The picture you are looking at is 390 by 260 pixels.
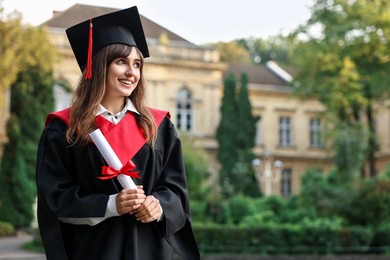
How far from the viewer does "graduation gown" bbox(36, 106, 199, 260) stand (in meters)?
2.83

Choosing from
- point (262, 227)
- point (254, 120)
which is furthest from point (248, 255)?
point (254, 120)

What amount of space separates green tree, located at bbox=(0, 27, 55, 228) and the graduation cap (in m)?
20.7

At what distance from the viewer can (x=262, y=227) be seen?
47.8ft

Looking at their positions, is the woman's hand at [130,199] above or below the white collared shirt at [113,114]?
below

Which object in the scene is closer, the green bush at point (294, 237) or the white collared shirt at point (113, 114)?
the white collared shirt at point (113, 114)

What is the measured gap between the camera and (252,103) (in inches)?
1581

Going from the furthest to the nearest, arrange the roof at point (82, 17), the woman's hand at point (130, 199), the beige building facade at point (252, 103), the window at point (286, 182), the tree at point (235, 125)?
the window at point (286, 182) < the beige building facade at point (252, 103) < the tree at point (235, 125) < the roof at point (82, 17) < the woman's hand at point (130, 199)

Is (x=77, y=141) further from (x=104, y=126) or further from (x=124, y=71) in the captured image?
(x=124, y=71)

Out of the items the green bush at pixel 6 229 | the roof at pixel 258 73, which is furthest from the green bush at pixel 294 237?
the roof at pixel 258 73

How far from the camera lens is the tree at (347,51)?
21578mm

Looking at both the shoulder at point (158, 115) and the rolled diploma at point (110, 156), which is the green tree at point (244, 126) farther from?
the rolled diploma at point (110, 156)

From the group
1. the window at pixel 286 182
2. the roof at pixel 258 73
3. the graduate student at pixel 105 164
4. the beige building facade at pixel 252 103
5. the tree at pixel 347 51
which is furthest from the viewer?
the roof at pixel 258 73

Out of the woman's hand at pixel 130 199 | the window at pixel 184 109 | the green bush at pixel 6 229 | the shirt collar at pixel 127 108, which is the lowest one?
the green bush at pixel 6 229

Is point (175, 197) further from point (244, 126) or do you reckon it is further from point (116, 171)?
point (244, 126)
